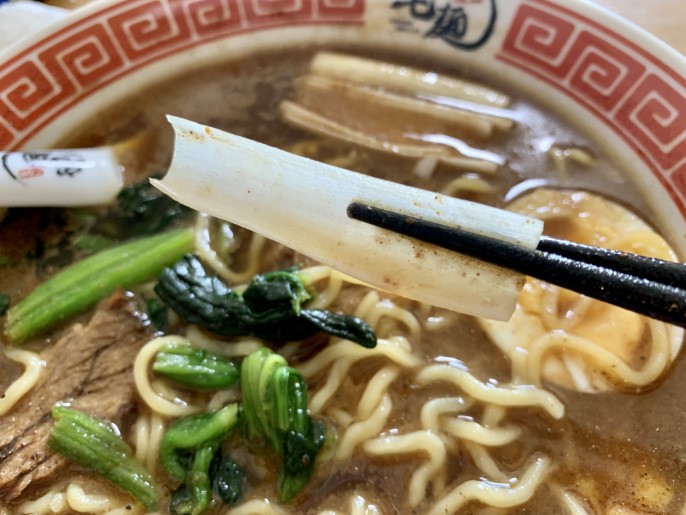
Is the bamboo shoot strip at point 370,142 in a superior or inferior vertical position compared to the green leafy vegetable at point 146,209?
superior

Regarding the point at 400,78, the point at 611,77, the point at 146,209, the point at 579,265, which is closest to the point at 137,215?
the point at 146,209

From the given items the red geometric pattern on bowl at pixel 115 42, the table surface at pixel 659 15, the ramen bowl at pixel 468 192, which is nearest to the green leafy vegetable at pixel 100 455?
the ramen bowl at pixel 468 192

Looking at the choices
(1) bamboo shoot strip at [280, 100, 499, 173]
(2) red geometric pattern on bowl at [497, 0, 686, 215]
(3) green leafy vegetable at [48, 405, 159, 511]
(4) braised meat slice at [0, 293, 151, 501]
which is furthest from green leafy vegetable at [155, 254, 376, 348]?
(2) red geometric pattern on bowl at [497, 0, 686, 215]

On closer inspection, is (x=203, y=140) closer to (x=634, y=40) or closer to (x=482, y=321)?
(x=482, y=321)

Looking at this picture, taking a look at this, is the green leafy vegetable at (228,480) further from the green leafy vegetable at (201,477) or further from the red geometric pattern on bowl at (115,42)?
the red geometric pattern on bowl at (115,42)

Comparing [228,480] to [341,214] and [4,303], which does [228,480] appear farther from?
[4,303]

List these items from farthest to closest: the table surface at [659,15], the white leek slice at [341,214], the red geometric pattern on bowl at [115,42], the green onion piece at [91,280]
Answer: the table surface at [659,15], the red geometric pattern on bowl at [115,42], the green onion piece at [91,280], the white leek slice at [341,214]
